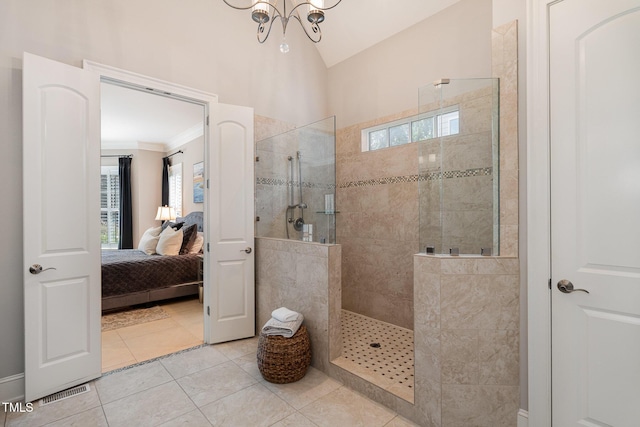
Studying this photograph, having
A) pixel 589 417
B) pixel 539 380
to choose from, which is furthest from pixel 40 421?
pixel 589 417

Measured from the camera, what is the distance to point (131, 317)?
3.68 metres

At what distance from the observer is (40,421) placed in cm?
181

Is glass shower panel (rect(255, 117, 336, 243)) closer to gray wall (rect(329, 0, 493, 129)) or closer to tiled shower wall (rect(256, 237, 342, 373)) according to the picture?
tiled shower wall (rect(256, 237, 342, 373))

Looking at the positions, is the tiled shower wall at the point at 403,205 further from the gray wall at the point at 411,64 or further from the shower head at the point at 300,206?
the shower head at the point at 300,206

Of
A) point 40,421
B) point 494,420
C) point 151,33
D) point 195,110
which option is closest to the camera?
point 494,420

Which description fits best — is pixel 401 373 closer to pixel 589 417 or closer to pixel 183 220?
pixel 589 417

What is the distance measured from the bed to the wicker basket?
8.04 ft

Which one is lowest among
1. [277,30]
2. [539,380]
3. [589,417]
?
[589,417]

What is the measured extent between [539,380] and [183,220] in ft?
19.3

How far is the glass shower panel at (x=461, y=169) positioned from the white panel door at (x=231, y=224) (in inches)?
71.1

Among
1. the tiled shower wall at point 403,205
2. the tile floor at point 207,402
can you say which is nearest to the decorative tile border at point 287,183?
the tiled shower wall at point 403,205

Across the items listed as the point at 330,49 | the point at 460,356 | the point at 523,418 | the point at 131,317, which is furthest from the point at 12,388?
the point at 330,49

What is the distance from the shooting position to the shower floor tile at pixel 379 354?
2.05 m

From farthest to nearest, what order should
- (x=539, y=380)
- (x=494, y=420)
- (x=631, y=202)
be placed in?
(x=494, y=420) < (x=539, y=380) < (x=631, y=202)
